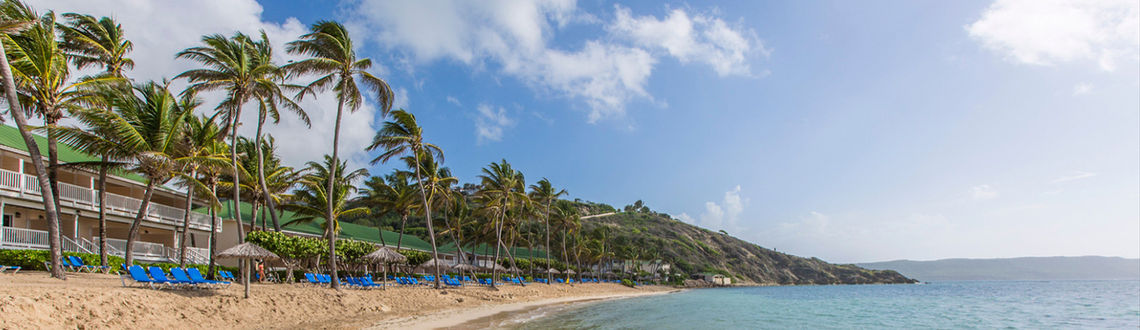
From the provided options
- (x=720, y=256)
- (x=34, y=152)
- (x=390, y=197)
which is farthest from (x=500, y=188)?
(x=720, y=256)

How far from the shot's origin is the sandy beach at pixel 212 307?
10164 mm

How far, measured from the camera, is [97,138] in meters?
A: 16.3

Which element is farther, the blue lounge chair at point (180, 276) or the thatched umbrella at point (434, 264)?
the thatched umbrella at point (434, 264)

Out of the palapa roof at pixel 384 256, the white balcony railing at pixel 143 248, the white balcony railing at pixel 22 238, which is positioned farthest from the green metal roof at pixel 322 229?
the white balcony railing at pixel 22 238

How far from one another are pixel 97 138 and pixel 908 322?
32.6 meters

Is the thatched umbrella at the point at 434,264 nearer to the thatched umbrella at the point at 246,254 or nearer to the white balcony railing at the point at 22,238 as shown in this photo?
the thatched umbrella at the point at 246,254

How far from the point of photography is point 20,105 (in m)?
13.8

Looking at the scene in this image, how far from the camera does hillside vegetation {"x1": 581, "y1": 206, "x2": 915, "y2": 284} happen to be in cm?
9688

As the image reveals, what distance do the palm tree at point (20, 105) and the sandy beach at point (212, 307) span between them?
1.01m

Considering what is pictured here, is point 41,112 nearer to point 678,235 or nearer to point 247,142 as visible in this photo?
point 247,142

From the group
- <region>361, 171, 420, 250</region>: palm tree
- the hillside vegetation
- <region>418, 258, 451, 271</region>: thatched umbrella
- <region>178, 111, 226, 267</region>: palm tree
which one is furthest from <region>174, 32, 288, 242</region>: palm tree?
the hillside vegetation

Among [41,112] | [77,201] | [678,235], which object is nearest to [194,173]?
[77,201]

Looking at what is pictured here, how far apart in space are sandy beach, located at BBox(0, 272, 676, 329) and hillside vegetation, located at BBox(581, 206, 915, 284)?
67.6 metres

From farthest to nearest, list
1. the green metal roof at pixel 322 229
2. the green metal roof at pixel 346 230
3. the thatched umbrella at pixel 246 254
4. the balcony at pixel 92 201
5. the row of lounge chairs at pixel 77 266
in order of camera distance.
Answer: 1. the green metal roof at pixel 346 230
2. the green metal roof at pixel 322 229
3. the balcony at pixel 92 201
4. the row of lounge chairs at pixel 77 266
5. the thatched umbrella at pixel 246 254
